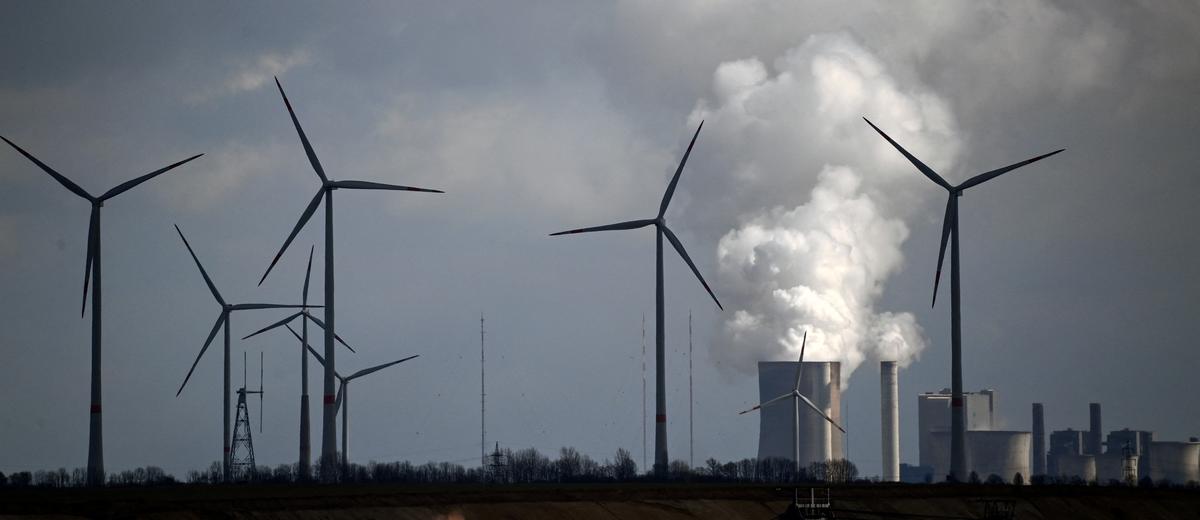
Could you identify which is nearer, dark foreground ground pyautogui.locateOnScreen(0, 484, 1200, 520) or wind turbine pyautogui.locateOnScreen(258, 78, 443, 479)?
dark foreground ground pyautogui.locateOnScreen(0, 484, 1200, 520)

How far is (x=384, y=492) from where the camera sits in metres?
89.9

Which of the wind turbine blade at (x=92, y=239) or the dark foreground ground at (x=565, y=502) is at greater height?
the wind turbine blade at (x=92, y=239)

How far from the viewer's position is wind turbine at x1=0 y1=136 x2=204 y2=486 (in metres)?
95.2

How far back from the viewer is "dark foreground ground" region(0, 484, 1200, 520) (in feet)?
245

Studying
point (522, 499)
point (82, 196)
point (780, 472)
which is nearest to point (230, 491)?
point (522, 499)

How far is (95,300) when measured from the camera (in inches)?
3900

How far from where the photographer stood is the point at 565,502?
90312 mm

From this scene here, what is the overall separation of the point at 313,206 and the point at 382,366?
32806 millimetres

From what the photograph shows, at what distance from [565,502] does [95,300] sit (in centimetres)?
3409

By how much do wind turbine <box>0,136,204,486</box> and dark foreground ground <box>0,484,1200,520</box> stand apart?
152 inches

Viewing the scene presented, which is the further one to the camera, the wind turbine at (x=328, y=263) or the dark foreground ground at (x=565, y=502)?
the wind turbine at (x=328, y=263)

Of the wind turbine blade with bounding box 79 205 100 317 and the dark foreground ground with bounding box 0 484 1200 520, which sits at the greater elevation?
the wind turbine blade with bounding box 79 205 100 317

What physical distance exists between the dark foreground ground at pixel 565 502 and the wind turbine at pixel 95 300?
3855 mm

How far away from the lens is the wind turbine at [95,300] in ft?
313
